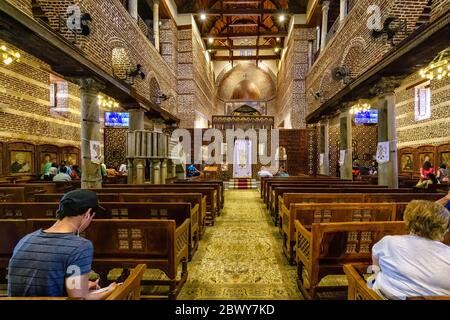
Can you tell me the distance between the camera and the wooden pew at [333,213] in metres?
3.61

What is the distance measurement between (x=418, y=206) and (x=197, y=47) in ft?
65.0

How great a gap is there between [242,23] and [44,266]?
24.2 metres

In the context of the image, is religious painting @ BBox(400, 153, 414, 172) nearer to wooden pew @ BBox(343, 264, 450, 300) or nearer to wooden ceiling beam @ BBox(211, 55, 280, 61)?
wooden pew @ BBox(343, 264, 450, 300)

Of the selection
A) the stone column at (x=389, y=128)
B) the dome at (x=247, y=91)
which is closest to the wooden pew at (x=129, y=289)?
the stone column at (x=389, y=128)

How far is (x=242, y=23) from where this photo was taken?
72.3ft

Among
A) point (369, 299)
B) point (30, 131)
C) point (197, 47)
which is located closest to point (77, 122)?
point (30, 131)

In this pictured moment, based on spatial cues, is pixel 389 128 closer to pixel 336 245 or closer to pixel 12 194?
pixel 336 245

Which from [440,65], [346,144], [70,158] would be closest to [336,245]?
[440,65]

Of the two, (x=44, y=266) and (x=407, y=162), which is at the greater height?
(x=407, y=162)

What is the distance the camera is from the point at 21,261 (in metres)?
1.39

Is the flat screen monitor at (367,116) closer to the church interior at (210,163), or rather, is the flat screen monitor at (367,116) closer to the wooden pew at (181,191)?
the church interior at (210,163)

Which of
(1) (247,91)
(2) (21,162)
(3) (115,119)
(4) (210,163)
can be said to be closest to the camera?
(2) (21,162)

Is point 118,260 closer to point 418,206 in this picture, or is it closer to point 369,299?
point 369,299

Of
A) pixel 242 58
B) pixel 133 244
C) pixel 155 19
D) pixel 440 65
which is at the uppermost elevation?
pixel 242 58
